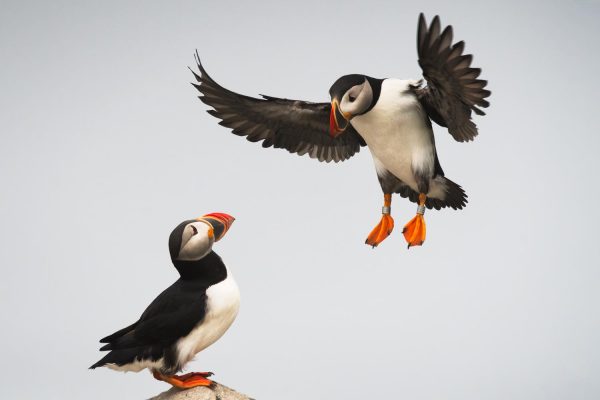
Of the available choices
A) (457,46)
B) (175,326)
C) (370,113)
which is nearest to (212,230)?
(175,326)

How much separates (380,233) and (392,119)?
0.73m

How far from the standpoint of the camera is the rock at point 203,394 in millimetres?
4359

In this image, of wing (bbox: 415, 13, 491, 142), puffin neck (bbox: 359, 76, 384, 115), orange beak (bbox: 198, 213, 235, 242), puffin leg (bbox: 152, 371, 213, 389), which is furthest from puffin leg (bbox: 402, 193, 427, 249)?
puffin leg (bbox: 152, 371, 213, 389)

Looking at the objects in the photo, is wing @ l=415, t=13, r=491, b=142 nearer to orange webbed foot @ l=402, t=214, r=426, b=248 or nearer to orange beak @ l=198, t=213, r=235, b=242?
orange webbed foot @ l=402, t=214, r=426, b=248

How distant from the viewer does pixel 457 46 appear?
4270mm

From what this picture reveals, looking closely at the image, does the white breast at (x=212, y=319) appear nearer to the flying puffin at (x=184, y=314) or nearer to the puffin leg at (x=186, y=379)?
the flying puffin at (x=184, y=314)

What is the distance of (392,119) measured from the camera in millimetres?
4703

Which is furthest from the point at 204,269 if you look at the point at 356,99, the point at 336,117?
the point at 356,99

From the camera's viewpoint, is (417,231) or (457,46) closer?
(457,46)

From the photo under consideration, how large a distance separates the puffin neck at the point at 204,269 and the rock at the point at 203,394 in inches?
19.8

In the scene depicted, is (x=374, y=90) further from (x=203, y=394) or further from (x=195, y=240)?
(x=203, y=394)

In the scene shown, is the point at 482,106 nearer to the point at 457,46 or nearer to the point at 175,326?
the point at 457,46

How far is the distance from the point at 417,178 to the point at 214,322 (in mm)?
1304

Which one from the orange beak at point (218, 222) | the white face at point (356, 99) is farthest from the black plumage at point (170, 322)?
the white face at point (356, 99)
